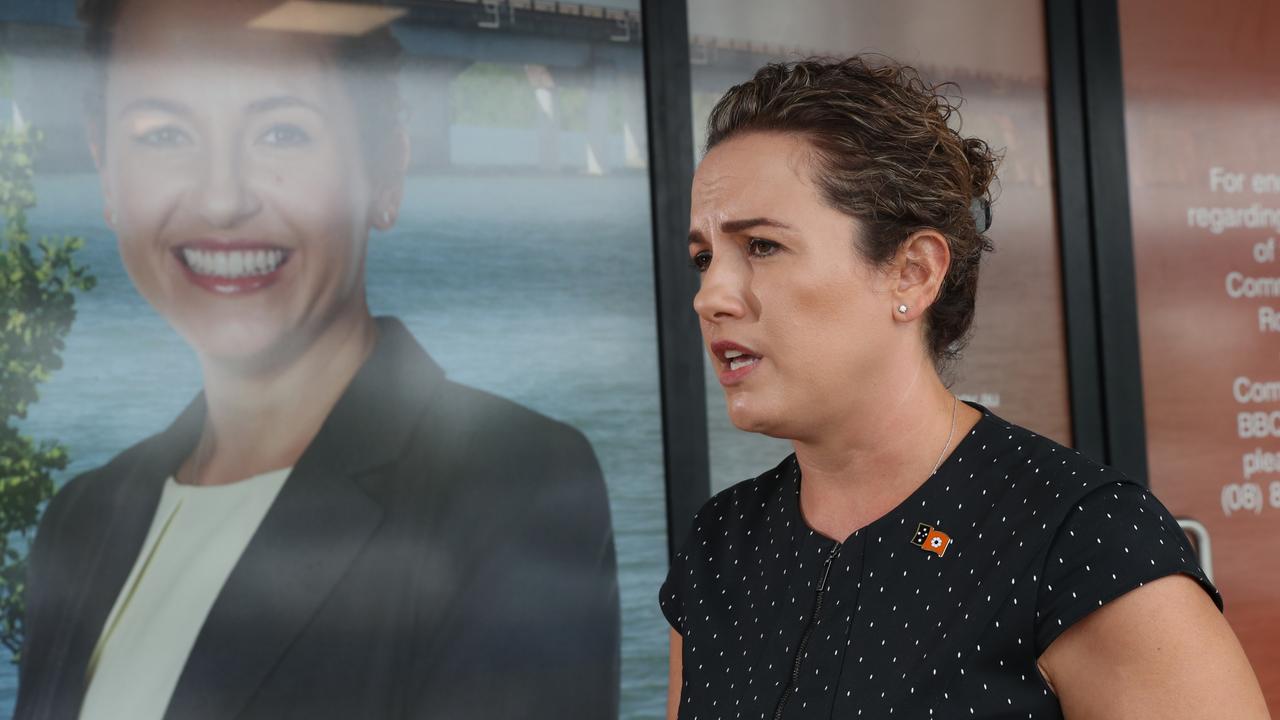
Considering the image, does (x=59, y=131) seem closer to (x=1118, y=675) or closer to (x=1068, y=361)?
(x=1118, y=675)

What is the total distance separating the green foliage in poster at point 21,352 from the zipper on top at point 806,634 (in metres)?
1.78

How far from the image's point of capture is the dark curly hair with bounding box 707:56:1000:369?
1399 mm

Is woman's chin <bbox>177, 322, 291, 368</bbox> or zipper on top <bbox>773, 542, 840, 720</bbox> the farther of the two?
woman's chin <bbox>177, 322, 291, 368</bbox>

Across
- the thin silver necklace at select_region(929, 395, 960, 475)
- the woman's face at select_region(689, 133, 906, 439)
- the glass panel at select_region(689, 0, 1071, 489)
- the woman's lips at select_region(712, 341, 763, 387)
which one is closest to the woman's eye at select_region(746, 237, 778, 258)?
the woman's face at select_region(689, 133, 906, 439)

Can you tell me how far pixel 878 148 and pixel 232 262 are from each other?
1.69 meters

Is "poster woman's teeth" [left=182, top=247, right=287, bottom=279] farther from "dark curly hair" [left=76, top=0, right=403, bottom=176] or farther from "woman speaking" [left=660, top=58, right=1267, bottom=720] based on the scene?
"woman speaking" [left=660, top=58, right=1267, bottom=720]

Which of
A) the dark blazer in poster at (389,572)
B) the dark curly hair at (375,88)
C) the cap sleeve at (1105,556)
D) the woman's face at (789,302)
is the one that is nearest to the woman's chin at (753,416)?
the woman's face at (789,302)

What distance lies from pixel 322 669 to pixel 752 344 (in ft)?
5.33

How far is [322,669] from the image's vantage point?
2619 millimetres

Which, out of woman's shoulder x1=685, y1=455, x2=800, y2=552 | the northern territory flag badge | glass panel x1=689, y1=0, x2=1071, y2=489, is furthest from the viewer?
glass panel x1=689, y1=0, x2=1071, y2=489

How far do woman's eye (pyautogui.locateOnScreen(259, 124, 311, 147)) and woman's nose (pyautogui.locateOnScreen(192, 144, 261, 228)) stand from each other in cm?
8

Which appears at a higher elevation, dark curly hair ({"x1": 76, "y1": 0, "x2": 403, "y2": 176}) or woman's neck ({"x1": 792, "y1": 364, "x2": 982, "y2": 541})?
dark curly hair ({"x1": 76, "y1": 0, "x2": 403, "y2": 176})

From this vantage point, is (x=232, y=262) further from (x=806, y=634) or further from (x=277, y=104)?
(x=806, y=634)

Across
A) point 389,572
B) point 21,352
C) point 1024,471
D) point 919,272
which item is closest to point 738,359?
point 919,272
